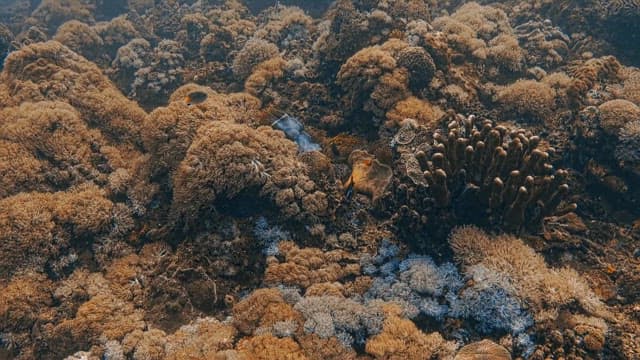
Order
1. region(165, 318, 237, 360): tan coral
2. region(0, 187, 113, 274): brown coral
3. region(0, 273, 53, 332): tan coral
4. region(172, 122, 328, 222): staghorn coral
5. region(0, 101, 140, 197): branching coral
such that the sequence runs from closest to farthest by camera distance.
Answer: region(165, 318, 237, 360): tan coral, region(0, 273, 53, 332): tan coral, region(0, 187, 113, 274): brown coral, region(172, 122, 328, 222): staghorn coral, region(0, 101, 140, 197): branching coral

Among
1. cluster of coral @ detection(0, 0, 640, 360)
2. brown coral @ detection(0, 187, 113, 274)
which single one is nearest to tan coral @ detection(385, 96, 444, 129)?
cluster of coral @ detection(0, 0, 640, 360)

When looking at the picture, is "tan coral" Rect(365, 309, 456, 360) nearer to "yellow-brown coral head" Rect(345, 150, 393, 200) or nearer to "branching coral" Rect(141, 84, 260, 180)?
"yellow-brown coral head" Rect(345, 150, 393, 200)

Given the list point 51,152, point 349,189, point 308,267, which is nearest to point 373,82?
point 349,189

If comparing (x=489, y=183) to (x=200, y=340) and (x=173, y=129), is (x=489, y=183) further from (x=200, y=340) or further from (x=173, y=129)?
(x=173, y=129)

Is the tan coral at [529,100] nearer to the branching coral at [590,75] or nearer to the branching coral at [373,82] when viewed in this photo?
the branching coral at [590,75]

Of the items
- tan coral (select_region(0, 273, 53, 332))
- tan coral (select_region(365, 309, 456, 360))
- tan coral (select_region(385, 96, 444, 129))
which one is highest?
tan coral (select_region(385, 96, 444, 129))

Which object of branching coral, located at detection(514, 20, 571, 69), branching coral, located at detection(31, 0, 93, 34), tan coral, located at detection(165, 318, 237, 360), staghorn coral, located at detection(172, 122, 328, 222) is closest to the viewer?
tan coral, located at detection(165, 318, 237, 360)

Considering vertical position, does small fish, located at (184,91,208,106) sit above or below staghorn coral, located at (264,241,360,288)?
above

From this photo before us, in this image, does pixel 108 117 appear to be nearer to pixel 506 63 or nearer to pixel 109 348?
pixel 109 348

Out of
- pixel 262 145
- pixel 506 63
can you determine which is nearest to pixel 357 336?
pixel 262 145
